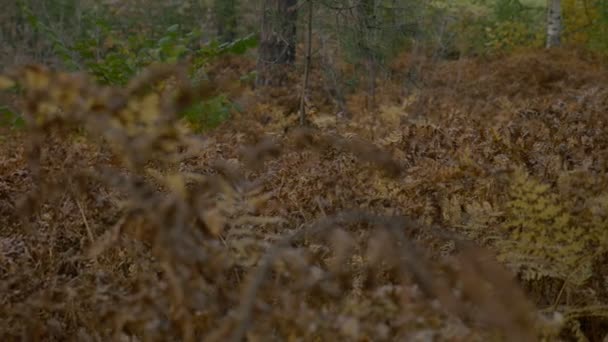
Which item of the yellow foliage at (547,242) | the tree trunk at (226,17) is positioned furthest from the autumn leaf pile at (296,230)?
the tree trunk at (226,17)

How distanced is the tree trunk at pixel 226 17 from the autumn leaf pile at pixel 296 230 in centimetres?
974

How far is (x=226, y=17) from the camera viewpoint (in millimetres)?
15477

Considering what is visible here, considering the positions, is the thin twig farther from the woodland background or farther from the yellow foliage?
the yellow foliage

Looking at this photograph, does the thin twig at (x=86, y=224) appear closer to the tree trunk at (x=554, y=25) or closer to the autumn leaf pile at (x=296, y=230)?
the autumn leaf pile at (x=296, y=230)

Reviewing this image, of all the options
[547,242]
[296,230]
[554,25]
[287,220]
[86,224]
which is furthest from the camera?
[554,25]

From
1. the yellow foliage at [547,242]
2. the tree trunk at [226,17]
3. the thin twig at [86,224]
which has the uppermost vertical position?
the yellow foliage at [547,242]

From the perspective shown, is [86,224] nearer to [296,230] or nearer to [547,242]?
[296,230]

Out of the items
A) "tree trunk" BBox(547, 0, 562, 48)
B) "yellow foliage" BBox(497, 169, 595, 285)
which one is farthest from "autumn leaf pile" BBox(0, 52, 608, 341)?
"tree trunk" BBox(547, 0, 562, 48)

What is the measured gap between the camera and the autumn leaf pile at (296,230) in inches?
71.7

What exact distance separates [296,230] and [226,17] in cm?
1304

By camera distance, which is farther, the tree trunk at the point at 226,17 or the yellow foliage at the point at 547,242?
the tree trunk at the point at 226,17

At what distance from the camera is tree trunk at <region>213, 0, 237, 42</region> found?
1440cm

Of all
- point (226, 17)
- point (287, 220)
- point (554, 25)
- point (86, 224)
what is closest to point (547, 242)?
point (287, 220)

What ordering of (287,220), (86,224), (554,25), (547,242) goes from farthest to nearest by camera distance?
1. (554,25)
2. (287,220)
3. (86,224)
4. (547,242)
